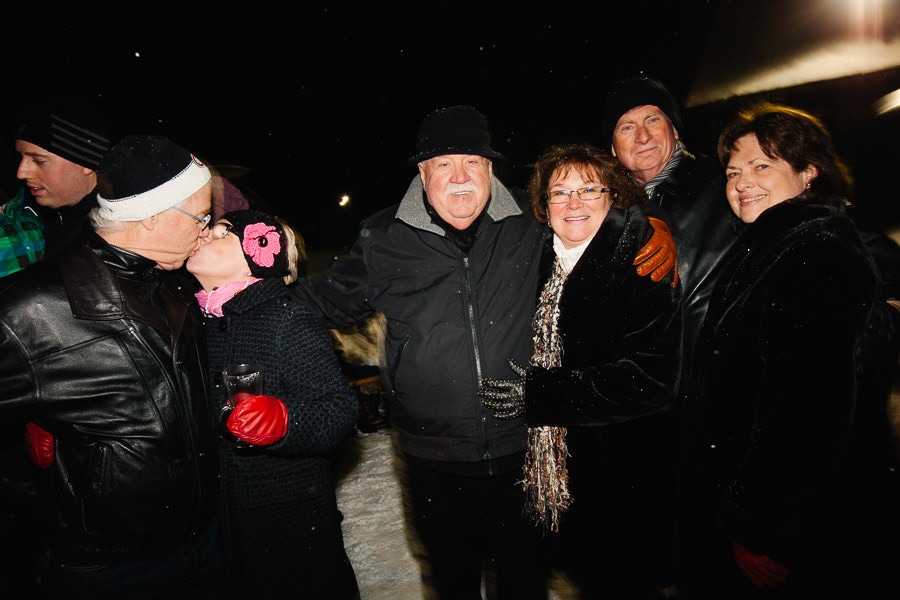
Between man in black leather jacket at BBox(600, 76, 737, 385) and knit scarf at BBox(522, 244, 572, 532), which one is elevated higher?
man in black leather jacket at BBox(600, 76, 737, 385)

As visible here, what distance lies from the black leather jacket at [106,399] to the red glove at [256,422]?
19cm

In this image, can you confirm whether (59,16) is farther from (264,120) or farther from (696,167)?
(696,167)

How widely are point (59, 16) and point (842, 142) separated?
10.9 m

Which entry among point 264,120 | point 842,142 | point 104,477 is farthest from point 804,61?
point 264,120

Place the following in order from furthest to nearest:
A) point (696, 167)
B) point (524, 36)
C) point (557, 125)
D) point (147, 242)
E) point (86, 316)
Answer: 1. point (557, 125)
2. point (524, 36)
3. point (696, 167)
4. point (147, 242)
5. point (86, 316)

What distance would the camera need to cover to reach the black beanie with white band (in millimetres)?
1817

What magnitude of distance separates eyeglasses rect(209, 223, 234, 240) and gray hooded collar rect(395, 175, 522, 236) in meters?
0.88

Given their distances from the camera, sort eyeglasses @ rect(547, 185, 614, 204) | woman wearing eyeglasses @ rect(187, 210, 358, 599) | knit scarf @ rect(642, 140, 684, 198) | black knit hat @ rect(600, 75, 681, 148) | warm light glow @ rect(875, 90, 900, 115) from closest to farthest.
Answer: woman wearing eyeglasses @ rect(187, 210, 358, 599)
eyeglasses @ rect(547, 185, 614, 204)
knit scarf @ rect(642, 140, 684, 198)
black knit hat @ rect(600, 75, 681, 148)
warm light glow @ rect(875, 90, 900, 115)

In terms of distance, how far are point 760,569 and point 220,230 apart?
282 cm

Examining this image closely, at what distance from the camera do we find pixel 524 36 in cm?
1104

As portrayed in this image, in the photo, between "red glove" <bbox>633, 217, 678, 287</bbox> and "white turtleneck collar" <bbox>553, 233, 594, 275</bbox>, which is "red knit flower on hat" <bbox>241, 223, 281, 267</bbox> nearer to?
"white turtleneck collar" <bbox>553, 233, 594, 275</bbox>

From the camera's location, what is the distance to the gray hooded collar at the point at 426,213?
2547mm

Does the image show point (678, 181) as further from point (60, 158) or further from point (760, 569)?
point (60, 158)

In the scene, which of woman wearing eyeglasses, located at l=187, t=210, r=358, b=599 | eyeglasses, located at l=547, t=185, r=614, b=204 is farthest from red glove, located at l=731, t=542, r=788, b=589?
woman wearing eyeglasses, located at l=187, t=210, r=358, b=599
